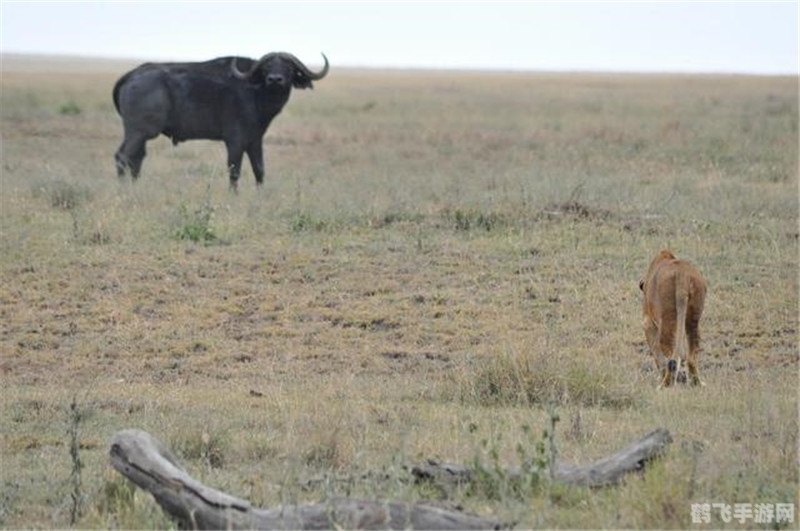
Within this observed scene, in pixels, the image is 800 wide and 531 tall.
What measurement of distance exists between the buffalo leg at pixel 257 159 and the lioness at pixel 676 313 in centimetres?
961

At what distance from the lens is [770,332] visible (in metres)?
11.2

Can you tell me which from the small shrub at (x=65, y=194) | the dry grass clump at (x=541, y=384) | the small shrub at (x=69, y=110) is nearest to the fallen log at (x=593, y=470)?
the dry grass clump at (x=541, y=384)

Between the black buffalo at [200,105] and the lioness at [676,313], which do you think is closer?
the lioness at [676,313]

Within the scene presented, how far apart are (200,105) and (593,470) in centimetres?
1315

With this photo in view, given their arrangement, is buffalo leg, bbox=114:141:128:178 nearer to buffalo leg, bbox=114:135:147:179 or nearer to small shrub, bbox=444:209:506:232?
buffalo leg, bbox=114:135:147:179

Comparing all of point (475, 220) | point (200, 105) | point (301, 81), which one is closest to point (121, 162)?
point (200, 105)

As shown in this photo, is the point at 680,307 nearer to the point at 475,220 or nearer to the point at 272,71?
the point at 475,220

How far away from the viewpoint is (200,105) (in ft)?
62.1

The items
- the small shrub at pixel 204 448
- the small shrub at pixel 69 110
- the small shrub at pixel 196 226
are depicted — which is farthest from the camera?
the small shrub at pixel 69 110

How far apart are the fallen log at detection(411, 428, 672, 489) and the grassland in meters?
0.08

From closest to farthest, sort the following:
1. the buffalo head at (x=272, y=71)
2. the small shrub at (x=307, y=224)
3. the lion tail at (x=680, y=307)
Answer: the lion tail at (x=680, y=307)
the small shrub at (x=307, y=224)
the buffalo head at (x=272, y=71)

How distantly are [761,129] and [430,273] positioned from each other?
15418 millimetres

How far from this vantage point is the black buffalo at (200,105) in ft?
61.8

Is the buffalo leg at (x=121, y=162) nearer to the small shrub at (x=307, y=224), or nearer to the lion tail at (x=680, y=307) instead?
the small shrub at (x=307, y=224)
